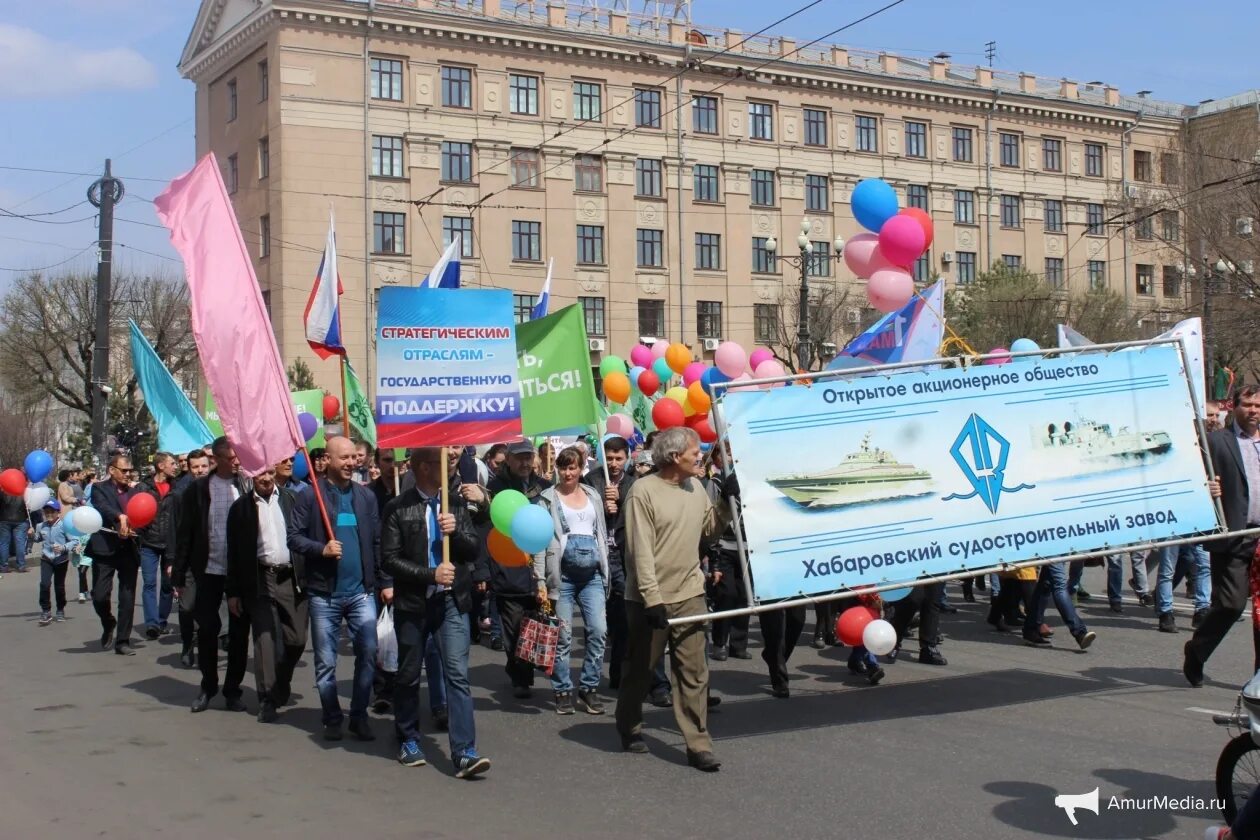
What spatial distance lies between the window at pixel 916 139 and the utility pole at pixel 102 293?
36219 millimetres

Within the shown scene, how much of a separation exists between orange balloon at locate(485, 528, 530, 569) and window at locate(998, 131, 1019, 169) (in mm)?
50793

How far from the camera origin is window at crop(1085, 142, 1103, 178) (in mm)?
58250

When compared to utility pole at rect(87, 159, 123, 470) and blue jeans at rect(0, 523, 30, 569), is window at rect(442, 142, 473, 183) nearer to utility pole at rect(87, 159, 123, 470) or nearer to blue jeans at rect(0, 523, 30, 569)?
utility pole at rect(87, 159, 123, 470)

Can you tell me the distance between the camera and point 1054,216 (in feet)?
189

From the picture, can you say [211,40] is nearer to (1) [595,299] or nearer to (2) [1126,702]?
(1) [595,299]

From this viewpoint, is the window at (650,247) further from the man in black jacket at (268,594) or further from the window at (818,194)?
the man in black jacket at (268,594)

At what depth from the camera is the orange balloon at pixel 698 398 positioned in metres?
14.1

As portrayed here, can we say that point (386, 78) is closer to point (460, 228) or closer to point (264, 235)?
point (460, 228)

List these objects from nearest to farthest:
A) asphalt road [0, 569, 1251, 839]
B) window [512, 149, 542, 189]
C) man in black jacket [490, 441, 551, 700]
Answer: asphalt road [0, 569, 1251, 839], man in black jacket [490, 441, 551, 700], window [512, 149, 542, 189]

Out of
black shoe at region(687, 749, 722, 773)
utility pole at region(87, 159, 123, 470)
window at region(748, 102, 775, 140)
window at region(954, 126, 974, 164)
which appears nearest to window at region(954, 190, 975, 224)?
window at region(954, 126, 974, 164)

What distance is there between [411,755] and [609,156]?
41.2 m

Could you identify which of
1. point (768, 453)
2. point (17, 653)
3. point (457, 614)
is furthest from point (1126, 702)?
point (17, 653)

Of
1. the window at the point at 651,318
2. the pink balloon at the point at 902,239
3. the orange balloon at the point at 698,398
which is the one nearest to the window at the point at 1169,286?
the window at the point at 651,318

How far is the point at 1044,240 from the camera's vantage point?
57312 mm
